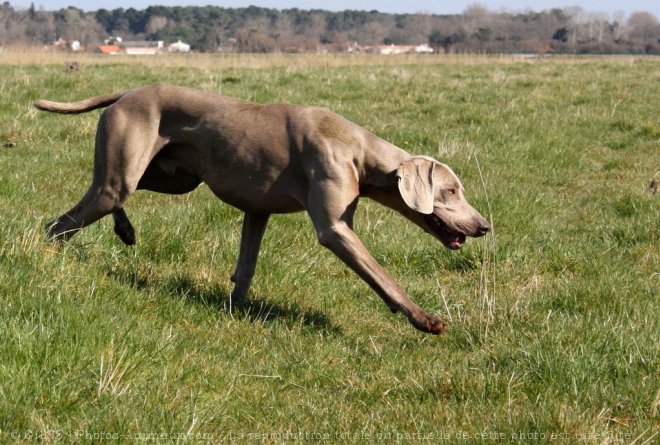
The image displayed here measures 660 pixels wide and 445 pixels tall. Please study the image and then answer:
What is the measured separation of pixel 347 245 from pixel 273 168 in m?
0.64

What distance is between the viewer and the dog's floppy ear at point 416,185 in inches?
179

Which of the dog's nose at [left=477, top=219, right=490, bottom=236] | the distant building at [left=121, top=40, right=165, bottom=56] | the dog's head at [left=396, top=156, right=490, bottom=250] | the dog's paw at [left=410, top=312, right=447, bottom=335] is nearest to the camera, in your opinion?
the dog's paw at [left=410, top=312, right=447, bottom=335]

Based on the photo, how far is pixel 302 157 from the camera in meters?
4.74

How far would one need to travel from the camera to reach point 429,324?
4.34 m

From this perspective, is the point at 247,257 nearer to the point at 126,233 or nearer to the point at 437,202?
the point at 126,233

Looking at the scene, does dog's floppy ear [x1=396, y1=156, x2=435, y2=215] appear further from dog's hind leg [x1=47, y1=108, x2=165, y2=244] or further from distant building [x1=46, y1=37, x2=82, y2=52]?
distant building [x1=46, y1=37, x2=82, y2=52]

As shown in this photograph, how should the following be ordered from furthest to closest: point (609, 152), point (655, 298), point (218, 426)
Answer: point (609, 152)
point (655, 298)
point (218, 426)

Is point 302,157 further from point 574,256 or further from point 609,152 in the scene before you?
point 609,152

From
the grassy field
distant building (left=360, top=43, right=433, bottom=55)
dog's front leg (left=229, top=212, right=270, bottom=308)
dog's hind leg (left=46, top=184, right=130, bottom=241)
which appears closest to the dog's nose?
the grassy field

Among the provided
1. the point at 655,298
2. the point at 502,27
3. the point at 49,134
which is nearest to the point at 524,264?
the point at 655,298

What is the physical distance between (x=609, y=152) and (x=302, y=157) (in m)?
6.52

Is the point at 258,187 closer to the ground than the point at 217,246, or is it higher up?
higher up

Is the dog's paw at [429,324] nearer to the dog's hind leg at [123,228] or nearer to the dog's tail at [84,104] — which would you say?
the dog's hind leg at [123,228]

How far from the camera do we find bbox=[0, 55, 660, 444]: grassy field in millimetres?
3145
